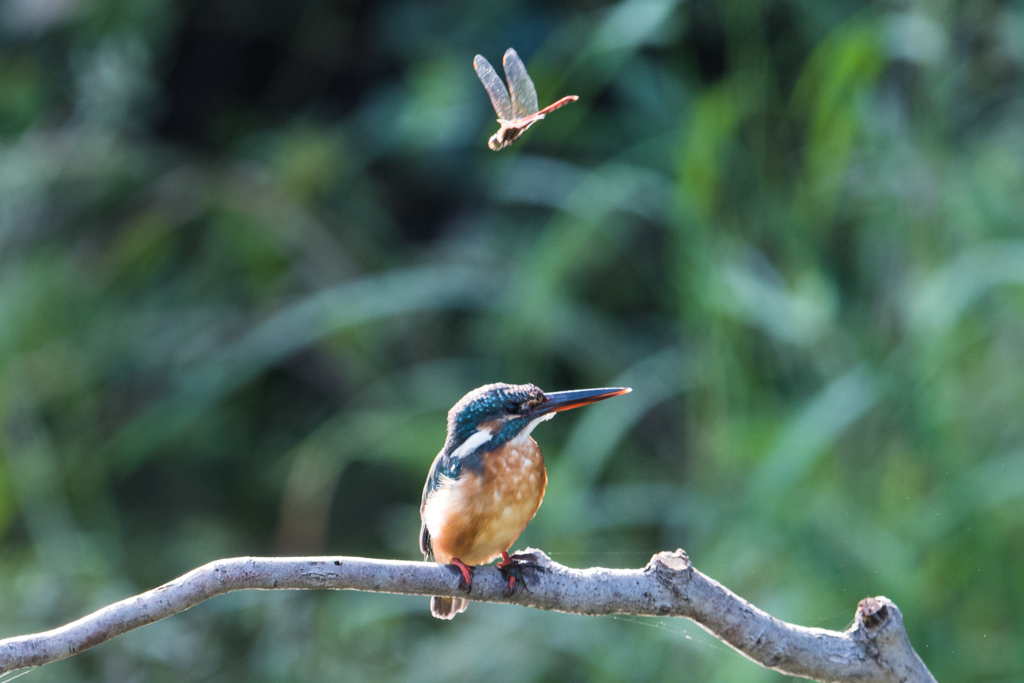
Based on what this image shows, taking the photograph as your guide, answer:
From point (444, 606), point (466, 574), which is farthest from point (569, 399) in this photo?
point (444, 606)

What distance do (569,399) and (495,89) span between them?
11.3 inches

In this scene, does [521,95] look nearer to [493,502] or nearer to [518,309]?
[493,502]

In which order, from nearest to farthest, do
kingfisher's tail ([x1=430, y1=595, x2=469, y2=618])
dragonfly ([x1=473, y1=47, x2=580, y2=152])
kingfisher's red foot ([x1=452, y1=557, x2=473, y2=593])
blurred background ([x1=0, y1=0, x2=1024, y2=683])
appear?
dragonfly ([x1=473, y1=47, x2=580, y2=152]), kingfisher's red foot ([x1=452, y1=557, x2=473, y2=593]), kingfisher's tail ([x1=430, y1=595, x2=469, y2=618]), blurred background ([x1=0, y1=0, x2=1024, y2=683])

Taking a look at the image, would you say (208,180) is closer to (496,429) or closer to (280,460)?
(280,460)

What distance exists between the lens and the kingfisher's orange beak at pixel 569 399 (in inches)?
30.6

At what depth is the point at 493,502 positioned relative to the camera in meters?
0.87

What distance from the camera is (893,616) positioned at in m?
0.78

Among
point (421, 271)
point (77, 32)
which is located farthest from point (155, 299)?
point (421, 271)

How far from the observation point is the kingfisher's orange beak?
78cm

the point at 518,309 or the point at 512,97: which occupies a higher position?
the point at 518,309

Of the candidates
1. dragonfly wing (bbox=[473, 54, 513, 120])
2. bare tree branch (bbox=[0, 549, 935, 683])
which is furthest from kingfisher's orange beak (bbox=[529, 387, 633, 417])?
dragonfly wing (bbox=[473, 54, 513, 120])

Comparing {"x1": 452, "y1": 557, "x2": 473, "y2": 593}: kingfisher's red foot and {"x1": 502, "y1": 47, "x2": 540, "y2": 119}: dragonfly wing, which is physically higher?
{"x1": 502, "y1": 47, "x2": 540, "y2": 119}: dragonfly wing

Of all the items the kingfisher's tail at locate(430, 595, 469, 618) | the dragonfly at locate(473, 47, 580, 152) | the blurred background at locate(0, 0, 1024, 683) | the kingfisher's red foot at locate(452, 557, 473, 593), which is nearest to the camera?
the dragonfly at locate(473, 47, 580, 152)

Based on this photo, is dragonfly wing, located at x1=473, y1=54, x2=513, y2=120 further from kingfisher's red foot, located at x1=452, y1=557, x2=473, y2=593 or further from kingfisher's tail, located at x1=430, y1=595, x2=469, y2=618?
kingfisher's tail, located at x1=430, y1=595, x2=469, y2=618
